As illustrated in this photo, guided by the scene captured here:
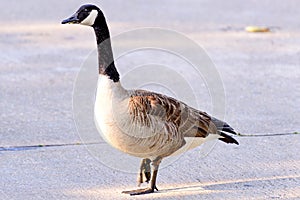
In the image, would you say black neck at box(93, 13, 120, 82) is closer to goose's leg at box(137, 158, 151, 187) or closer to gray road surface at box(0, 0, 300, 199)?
goose's leg at box(137, 158, 151, 187)

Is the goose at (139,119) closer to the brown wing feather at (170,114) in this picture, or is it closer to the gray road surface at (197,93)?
the brown wing feather at (170,114)

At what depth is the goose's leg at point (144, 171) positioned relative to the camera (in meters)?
4.98

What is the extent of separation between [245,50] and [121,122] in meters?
4.76

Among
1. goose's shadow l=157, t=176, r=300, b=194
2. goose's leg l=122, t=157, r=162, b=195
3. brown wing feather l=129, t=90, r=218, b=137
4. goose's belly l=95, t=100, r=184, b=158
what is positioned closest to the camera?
goose's belly l=95, t=100, r=184, b=158

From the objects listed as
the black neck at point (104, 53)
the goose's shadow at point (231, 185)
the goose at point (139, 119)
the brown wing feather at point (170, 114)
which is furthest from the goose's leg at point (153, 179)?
the black neck at point (104, 53)

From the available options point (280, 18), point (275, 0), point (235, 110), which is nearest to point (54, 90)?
point (235, 110)

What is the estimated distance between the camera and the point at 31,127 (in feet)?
20.3

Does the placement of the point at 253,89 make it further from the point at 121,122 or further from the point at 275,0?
the point at 275,0

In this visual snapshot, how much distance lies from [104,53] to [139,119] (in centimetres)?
50

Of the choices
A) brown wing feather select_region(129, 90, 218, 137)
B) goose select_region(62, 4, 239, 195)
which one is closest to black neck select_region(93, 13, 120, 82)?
goose select_region(62, 4, 239, 195)

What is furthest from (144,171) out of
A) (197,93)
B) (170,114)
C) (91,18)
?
(197,93)

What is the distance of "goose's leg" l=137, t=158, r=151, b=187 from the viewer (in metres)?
4.98

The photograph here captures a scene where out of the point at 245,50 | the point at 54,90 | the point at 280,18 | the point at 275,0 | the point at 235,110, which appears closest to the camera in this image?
the point at 235,110

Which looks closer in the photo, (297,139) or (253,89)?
(297,139)
